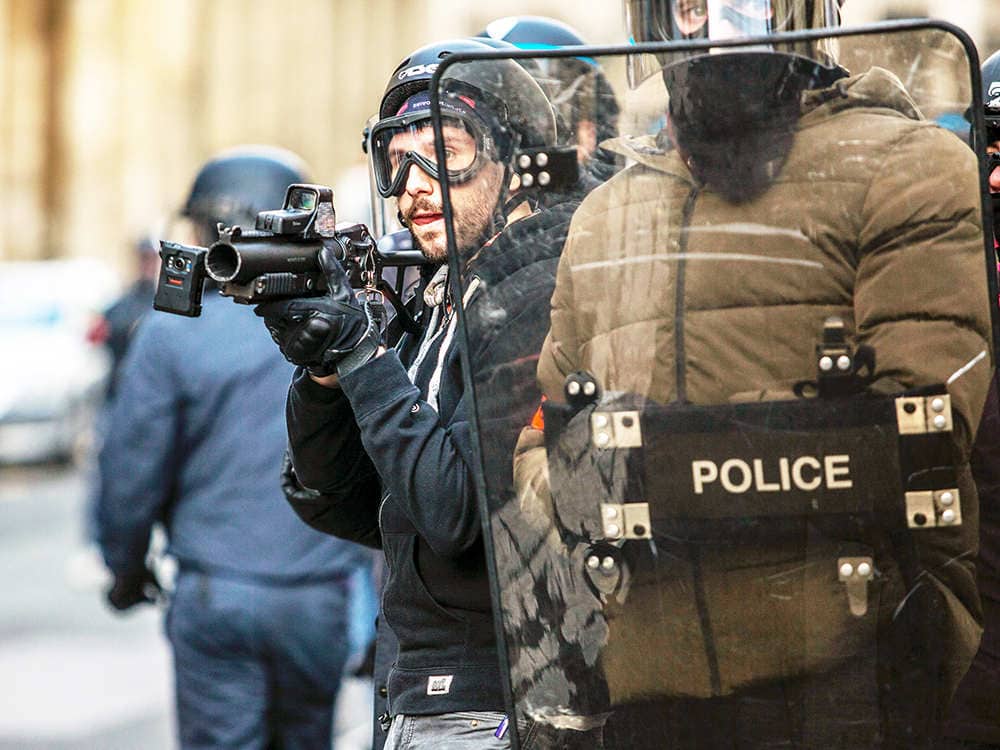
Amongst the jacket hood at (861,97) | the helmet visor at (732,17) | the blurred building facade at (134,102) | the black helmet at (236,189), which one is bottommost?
the jacket hood at (861,97)

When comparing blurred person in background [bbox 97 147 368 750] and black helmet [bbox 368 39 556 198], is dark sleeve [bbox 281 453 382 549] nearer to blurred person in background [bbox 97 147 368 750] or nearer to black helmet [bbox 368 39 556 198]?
black helmet [bbox 368 39 556 198]

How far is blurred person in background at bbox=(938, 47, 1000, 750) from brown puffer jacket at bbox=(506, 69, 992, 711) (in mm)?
16

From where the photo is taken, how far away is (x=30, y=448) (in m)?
15.6

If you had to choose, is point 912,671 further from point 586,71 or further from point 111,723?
point 111,723

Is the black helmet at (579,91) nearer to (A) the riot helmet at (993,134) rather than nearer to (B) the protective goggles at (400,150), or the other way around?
(B) the protective goggles at (400,150)

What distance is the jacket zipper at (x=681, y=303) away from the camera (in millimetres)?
2311

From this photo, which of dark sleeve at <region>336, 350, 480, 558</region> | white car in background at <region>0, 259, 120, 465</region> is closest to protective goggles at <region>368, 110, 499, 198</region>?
dark sleeve at <region>336, 350, 480, 558</region>

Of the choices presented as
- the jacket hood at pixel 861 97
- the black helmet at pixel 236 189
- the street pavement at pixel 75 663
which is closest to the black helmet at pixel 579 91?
the jacket hood at pixel 861 97

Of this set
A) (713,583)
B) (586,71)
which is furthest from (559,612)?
(586,71)

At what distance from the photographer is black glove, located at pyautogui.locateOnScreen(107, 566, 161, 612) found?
17.1 ft

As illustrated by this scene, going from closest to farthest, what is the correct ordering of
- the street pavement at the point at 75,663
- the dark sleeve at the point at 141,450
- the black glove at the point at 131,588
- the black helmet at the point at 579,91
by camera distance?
1. the black helmet at the point at 579,91
2. the dark sleeve at the point at 141,450
3. the black glove at the point at 131,588
4. the street pavement at the point at 75,663

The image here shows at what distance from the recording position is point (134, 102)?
26781 millimetres

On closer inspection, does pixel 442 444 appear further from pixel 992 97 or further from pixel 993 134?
pixel 992 97

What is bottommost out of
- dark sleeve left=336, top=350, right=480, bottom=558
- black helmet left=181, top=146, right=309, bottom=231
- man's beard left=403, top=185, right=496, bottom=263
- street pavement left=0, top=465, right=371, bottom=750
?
street pavement left=0, top=465, right=371, bottom=750
